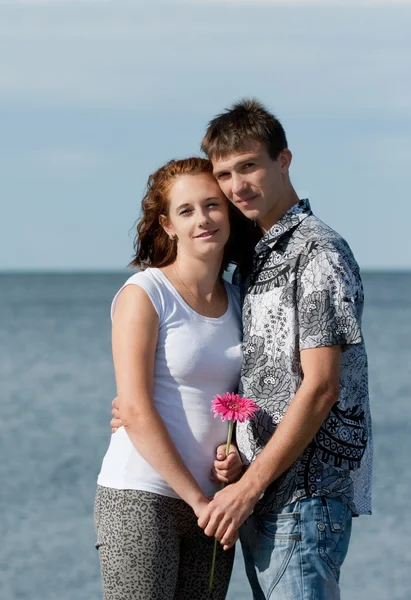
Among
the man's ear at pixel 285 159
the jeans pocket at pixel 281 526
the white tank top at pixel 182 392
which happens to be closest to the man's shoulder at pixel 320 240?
the man's ear at pixel 285 159

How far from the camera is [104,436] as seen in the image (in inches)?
586

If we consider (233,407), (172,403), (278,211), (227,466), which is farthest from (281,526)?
(278,211)

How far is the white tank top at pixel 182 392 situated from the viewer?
3.82 metres

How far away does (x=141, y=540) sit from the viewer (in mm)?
3736

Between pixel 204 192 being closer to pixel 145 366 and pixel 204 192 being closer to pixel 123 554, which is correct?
pixel 145 366

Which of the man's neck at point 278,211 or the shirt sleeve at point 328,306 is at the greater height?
the man's neck at point 278,211

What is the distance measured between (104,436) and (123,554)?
11.2m

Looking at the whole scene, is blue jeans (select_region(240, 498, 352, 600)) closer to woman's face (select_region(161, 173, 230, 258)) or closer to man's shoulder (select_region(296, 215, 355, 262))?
man's shoulder (select_region(296, 215, 355, 262))

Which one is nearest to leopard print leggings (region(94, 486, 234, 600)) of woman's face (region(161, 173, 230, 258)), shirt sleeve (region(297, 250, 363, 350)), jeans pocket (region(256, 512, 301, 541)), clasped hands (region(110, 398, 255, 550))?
clasped hands (region(110, 398, 255, 550))

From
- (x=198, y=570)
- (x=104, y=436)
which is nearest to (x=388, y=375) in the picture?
(x=104, y=436)

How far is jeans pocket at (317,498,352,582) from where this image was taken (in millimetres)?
3676

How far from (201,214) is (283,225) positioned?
1.00ft

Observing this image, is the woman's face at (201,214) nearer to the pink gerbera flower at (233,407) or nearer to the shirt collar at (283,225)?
the shirt collar at (283,225)

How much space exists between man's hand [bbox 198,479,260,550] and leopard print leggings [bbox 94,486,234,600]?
4.7 inches
